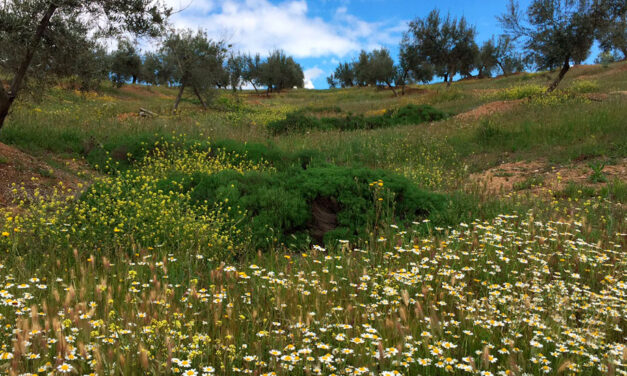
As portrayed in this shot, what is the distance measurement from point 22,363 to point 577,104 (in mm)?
22735

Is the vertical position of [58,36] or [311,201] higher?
[58,36]

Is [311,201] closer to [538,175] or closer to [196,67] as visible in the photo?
[538,175]

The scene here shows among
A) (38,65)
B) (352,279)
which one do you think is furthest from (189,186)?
(38,65)

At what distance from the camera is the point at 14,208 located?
25.0 ft

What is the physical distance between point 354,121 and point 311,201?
16.5 m

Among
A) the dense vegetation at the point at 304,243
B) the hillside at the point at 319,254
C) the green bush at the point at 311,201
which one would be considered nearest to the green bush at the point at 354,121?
the dense vegetation at the point at 304,243

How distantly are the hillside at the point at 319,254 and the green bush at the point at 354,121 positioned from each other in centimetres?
548

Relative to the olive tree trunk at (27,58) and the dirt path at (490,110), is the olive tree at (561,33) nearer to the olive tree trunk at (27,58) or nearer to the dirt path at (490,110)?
the dirt path at (490,110)

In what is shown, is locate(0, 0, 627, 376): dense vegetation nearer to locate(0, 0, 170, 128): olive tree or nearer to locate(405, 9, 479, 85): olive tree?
locate(0, 0, 170, 128): olive tree

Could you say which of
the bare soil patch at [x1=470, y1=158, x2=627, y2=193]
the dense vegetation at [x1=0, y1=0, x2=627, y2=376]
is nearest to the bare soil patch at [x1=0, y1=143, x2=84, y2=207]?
the dense vegetation at [x1=0, y1=0, x2=627, y2=376]

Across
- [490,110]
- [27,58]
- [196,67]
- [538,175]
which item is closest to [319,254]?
[538,175]

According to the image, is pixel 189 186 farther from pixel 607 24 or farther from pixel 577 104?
pixel 607 24

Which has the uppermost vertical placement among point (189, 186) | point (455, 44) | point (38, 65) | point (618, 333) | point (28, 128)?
point (455, 44)

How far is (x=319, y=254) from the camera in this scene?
5.57 meters
